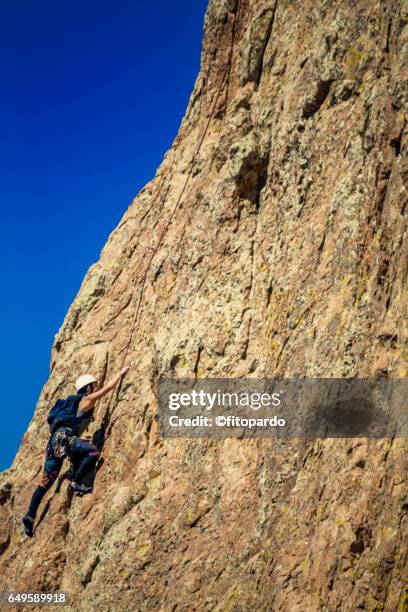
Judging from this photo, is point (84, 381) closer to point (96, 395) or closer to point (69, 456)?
point (96, 395)

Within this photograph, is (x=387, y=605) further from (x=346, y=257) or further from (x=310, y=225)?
(x=310, y=225)

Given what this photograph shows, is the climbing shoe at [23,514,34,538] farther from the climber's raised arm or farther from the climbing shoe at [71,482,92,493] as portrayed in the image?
the climber's raised arm

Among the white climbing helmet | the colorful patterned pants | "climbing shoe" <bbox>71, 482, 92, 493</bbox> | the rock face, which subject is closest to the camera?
the rock face

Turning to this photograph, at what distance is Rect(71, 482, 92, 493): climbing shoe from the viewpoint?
15.5m

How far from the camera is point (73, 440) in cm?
1580

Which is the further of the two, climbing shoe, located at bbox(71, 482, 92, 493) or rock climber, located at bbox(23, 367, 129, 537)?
rock climber, located at bbox(23, 367, 129, 537)

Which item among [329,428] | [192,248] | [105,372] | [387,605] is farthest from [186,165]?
[387,605]

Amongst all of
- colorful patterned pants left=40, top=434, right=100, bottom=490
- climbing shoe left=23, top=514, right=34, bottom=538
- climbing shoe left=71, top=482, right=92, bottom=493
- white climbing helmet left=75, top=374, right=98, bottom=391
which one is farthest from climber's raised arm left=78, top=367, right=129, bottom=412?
climbing shoe left=23, top=514, right=34, bottom=538

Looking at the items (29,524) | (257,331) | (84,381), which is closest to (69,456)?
(84,381)

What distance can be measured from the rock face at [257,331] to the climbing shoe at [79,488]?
0.27m

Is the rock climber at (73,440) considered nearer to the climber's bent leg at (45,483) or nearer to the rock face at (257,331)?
the climber's bent leg at (45,483)

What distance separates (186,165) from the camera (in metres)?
18.6

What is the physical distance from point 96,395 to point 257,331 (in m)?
4.30

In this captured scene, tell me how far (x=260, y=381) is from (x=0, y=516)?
31.3ft
